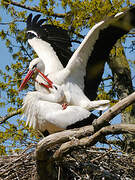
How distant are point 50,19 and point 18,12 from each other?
104cm

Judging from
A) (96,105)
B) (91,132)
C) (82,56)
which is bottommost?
(96,105)

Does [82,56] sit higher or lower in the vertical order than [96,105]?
higher

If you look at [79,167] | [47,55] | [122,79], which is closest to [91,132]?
[79,167]

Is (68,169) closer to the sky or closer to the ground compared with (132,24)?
closer to the ground

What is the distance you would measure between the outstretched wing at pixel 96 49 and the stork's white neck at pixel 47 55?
51 centimetres

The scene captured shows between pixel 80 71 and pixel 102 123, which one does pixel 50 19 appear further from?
pixel 102 123

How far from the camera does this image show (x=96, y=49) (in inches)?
277

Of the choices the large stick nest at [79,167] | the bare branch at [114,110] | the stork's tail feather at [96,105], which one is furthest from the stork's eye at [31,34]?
the bare branch at [114,110]

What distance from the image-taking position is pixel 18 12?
9305 mm

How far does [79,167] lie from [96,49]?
226 cm

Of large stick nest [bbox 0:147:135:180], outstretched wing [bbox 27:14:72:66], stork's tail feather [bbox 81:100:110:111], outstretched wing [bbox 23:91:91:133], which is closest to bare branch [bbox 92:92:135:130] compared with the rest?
large stick nest [bbox 0:147:135:180]

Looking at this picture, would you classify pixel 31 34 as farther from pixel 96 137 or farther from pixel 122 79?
pixel 96 137

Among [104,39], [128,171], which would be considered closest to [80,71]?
[104,39]

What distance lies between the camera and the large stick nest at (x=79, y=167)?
5.41m
